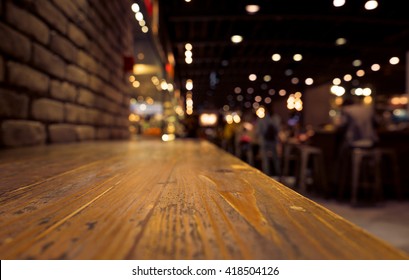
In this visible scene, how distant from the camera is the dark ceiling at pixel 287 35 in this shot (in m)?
6.45

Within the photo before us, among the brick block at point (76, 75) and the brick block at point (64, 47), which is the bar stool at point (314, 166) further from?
the brick block at point (64, 47)

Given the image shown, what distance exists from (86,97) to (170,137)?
293cm

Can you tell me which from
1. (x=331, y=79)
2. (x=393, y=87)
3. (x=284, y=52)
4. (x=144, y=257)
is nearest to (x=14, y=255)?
(x=144, y=257)

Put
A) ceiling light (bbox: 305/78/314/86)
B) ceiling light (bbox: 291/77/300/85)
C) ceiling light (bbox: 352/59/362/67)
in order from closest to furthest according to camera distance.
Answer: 1. ceiling light (bbox: 352/59/362/67)
2. ceiling light (bbox: 305/78/314/86)
3. ceiling light (bbox: 291/77/300/85)

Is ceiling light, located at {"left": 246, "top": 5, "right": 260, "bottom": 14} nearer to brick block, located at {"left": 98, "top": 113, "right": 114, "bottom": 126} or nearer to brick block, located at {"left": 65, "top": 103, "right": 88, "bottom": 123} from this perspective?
brick block, located at {"left": 98, "top": 113, "right": 114, "bottom": 126}

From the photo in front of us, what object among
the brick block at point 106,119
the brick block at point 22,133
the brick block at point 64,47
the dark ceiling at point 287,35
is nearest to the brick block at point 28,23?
the brick block at point 64,47

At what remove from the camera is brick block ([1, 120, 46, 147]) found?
1952mm

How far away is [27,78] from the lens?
7.00 feet

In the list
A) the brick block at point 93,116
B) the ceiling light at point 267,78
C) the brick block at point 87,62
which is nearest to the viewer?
the brick block at point 87,62

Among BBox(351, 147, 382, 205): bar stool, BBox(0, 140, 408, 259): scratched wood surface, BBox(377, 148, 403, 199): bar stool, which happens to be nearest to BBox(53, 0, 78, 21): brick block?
BBox(0, 140, 408, 259): scratched wood surface

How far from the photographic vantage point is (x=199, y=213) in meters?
0.51

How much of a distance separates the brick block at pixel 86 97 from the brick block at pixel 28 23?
0.83 meters

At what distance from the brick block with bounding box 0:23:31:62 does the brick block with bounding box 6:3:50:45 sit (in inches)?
2.3

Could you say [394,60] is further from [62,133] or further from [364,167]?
[62,133]
